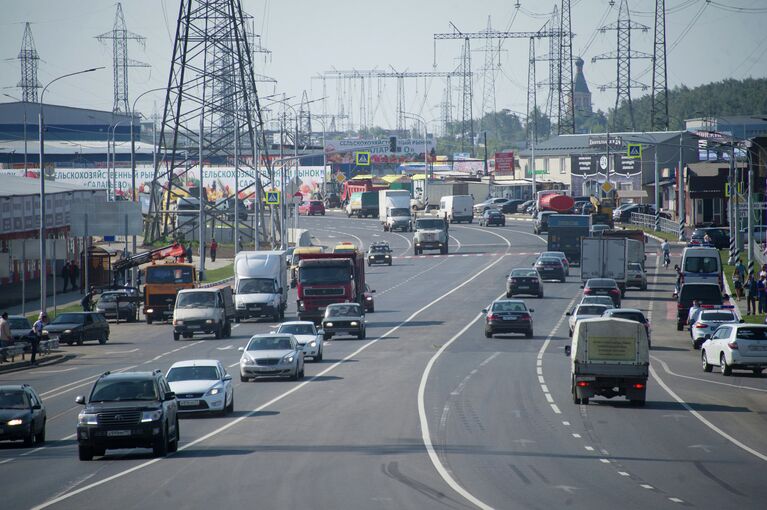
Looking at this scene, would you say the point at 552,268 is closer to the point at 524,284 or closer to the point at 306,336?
the point at 524,284

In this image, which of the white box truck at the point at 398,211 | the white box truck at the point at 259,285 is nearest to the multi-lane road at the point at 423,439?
the white box truck at the point at 259,285

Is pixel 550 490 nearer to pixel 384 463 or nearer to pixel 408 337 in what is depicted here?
pixel 384 463

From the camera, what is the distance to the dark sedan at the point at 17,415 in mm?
23312

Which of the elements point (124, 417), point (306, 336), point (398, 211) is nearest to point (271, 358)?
point (306, 336)

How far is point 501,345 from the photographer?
45.9 meters

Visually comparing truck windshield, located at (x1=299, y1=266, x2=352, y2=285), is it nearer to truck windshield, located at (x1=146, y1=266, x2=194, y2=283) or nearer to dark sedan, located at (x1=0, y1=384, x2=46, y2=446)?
truck windshield, located at (x1=146, y1=266, x2=194, y2=283)

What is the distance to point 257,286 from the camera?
182ft

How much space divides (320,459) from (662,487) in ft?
19.0

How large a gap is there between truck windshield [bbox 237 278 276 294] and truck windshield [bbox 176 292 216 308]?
5644mm

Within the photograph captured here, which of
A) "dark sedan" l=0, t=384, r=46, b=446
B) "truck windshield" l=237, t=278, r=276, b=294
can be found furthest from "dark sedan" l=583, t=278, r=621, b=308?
"dark sedan" l=0, t=384, r=46, b=446

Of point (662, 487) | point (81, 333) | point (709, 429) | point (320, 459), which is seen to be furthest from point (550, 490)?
point (81, 333)

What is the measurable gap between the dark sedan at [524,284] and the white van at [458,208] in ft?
197

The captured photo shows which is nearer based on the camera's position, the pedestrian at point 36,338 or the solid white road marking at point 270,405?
the solid white road marking at point 270,405

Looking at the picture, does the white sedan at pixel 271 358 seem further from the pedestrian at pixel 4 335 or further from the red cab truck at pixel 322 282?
the red cab truck at pixel 322 282
